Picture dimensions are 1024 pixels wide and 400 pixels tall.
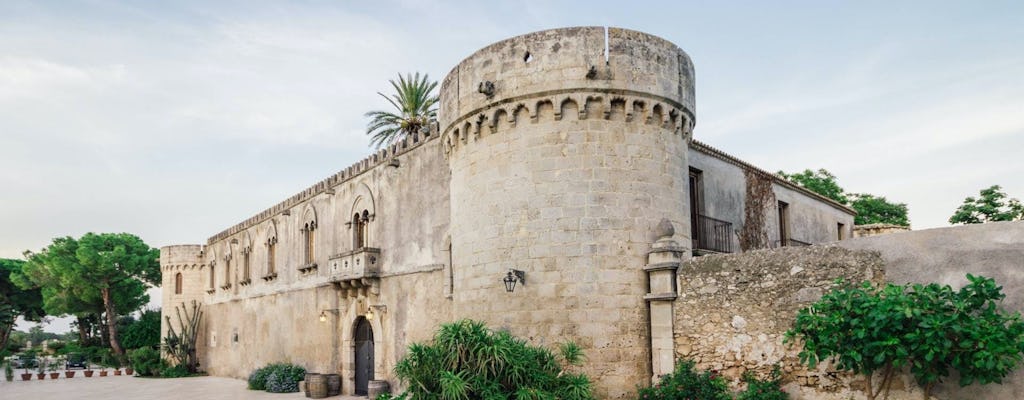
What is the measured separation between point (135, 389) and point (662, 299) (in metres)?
21.6

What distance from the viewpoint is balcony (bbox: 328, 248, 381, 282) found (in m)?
17.6

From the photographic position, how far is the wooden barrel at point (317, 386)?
726 inches

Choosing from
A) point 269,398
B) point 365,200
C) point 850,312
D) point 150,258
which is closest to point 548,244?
point 850,312

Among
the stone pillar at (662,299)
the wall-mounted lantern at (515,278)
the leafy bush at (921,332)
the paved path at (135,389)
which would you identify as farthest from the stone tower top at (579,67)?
the paved path at (135,389)

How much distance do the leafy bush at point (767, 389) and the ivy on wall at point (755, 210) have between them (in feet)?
25.2

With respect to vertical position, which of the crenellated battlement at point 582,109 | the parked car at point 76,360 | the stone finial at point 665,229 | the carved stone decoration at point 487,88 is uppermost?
the carved stone decoration at point 487,88

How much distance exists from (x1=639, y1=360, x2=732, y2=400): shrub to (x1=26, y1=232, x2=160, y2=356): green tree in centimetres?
3946

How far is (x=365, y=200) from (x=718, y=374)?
11330mm

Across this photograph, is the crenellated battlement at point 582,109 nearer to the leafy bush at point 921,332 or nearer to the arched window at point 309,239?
the leafy bush at point 921,332

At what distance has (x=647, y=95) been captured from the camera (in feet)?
36.9

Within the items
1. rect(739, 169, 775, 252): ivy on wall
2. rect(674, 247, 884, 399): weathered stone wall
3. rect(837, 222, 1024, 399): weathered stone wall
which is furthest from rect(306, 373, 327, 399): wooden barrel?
rect(837, 222, 1024, 399): weathered stone wall

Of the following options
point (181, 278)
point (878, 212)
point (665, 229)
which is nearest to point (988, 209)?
point (878, 212)

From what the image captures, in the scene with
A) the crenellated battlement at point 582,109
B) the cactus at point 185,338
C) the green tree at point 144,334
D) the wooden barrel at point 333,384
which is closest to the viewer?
the crenellated battlement at point 582,109

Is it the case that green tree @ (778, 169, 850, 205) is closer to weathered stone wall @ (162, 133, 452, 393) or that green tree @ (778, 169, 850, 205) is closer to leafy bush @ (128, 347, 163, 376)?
weathered stone wall @ (162, 133, 452, 393)
